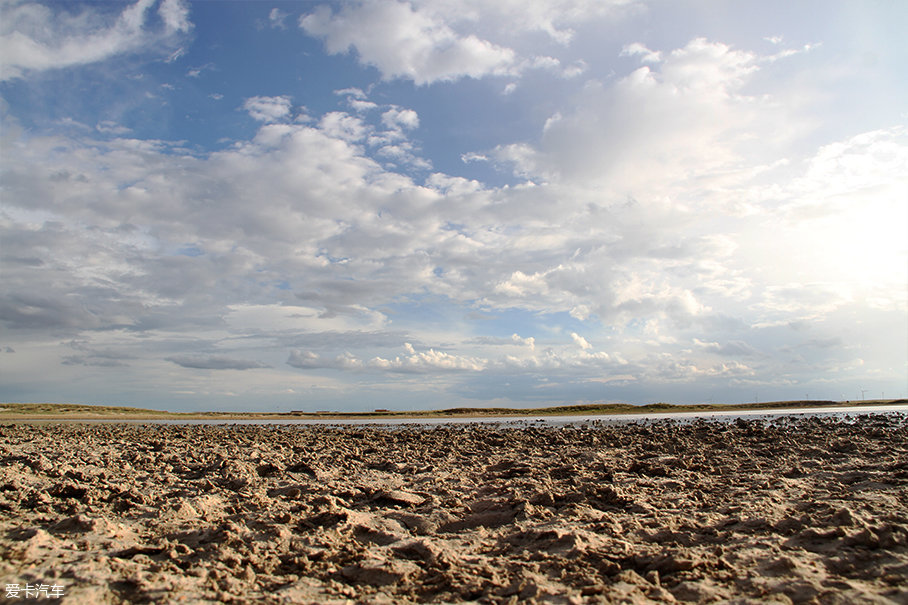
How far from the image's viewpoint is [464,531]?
741 centimetres

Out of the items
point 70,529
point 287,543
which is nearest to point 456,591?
point 287,543

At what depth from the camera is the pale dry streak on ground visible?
5117 mm

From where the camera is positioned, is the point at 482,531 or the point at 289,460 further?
the point at 289,460

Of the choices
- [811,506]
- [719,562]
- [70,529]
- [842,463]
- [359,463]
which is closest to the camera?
[719,562]

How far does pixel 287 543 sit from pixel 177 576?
1.40m

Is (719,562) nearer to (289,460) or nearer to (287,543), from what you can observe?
(287,543)

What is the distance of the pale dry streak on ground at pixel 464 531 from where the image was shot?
5.12 meters

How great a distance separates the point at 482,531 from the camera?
7238mm

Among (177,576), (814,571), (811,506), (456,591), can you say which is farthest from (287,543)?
(811,506)

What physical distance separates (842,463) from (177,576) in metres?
14.4

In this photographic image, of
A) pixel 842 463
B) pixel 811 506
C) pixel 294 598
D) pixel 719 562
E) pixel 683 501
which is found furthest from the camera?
pixel 842 463

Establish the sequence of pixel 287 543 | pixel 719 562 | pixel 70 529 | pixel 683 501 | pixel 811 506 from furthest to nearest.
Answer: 1. pixel 683 501
2. pixel 811 506
3. pixel 70 529
4. pixel 287 543
5. pixel 719 562

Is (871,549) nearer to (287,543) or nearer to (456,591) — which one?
(456,591)

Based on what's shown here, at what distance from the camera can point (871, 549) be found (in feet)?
18.4
